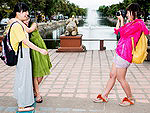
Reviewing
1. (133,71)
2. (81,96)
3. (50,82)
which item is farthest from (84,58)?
(81,96)

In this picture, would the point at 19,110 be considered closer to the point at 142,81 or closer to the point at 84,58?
the point at 142,81

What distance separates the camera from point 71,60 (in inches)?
319

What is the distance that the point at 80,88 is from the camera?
490cm

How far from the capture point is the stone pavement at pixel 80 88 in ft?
12.4

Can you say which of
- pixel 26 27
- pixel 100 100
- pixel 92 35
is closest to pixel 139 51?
pixel 100 100

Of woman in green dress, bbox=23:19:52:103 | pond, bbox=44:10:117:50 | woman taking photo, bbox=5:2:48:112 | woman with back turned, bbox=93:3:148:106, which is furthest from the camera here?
pond, bbox=44:10:117:50

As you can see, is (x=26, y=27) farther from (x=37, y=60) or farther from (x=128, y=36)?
(x=128, y=36)

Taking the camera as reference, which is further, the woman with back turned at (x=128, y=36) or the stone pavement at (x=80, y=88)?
the stone pavement at (x=80, y=88)

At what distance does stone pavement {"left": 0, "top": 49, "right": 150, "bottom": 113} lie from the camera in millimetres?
3770

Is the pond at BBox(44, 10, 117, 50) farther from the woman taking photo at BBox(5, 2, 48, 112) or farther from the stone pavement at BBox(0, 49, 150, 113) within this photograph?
the woman taking photo at BBox(5, 2, 48, 112)

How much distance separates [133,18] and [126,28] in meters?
0.20

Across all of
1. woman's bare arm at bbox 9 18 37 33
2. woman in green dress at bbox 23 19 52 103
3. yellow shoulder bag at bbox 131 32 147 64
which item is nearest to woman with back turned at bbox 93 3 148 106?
yellow shoulder bag at bbox 131 32 147 64

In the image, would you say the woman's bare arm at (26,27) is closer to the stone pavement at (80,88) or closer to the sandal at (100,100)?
the stone pavement at (80,88)

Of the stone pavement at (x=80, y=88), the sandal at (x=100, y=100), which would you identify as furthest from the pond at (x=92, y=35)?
the sandal at (x=100, y=100)
